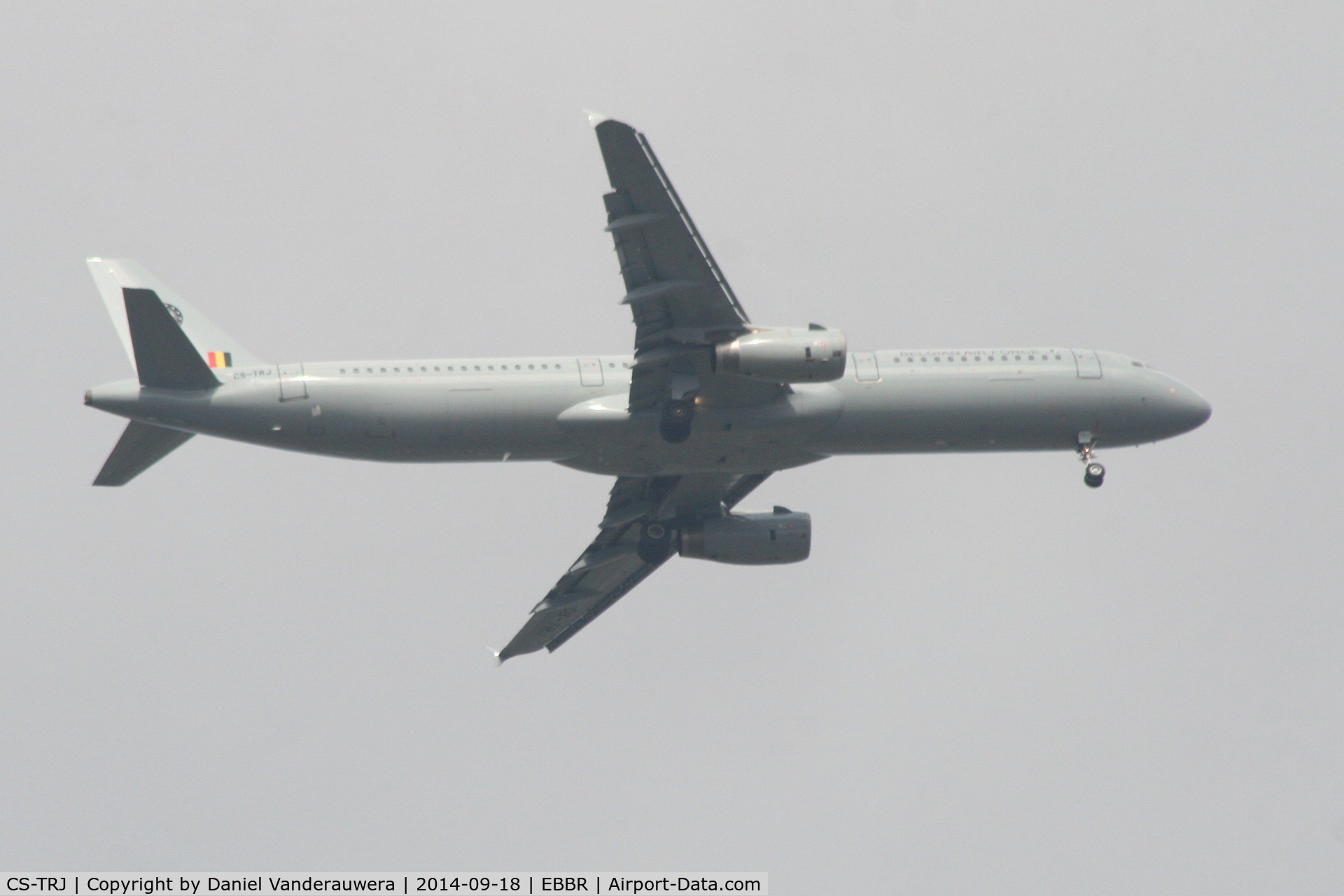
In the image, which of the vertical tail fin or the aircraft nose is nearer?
the vertical tail fin

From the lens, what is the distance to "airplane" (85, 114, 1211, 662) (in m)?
43.3

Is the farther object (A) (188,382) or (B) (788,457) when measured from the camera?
(B) (788,457)

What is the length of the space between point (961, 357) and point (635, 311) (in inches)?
395

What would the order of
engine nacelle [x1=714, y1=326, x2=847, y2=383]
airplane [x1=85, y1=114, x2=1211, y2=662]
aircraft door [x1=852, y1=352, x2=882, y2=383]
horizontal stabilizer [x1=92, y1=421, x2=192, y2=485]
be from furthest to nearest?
aircraft door [x1=852, y1=352, x2=882, y2=383] < horizontal stabilizer [x1=92, y1=421, x2=192, y2=485] < engine nacelle [x1=714, y1=326, x2=847, y2=383] < airplane [x1=85, y1=114, x2=1211, y2=662]

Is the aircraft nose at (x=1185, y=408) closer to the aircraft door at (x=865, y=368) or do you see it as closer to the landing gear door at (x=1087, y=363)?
the landing gear door at (x=1087, y=363)

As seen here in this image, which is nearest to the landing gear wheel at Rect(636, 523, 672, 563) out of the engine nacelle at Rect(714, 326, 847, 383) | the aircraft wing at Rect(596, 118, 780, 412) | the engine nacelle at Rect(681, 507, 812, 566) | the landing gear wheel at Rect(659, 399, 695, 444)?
the engine nacelle at Rect(681, 507, 812, 566)

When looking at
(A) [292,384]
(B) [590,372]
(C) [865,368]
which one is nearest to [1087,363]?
(C) [865,368]

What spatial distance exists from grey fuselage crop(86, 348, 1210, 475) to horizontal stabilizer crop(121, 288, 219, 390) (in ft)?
1.18

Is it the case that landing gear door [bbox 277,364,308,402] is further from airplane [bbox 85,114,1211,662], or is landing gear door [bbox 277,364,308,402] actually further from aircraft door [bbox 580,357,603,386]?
aircraft door [bbox 580,357,603,386]

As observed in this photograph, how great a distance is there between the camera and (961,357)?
1922 inches

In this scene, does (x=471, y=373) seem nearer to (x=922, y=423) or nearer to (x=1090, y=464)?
(x=922, y=423)

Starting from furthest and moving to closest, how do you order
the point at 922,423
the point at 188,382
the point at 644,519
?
the point at 644,519, the point at 922,423, the point at 188,382

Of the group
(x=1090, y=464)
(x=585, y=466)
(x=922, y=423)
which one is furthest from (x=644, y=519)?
(x=1090, y=464)

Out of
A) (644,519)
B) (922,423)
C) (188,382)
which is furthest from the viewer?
(644,519)
